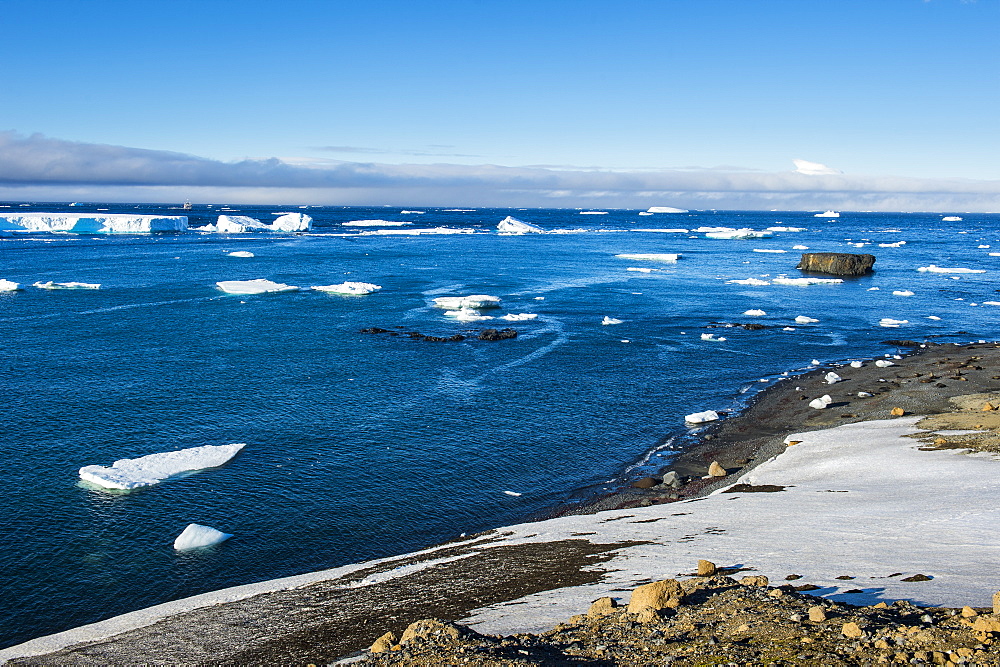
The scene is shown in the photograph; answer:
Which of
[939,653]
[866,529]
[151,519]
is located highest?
[939,653]

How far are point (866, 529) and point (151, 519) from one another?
48.2 feet

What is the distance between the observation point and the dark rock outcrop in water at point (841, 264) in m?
65.0

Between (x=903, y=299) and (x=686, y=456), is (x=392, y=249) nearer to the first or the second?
(x=903, y=299)

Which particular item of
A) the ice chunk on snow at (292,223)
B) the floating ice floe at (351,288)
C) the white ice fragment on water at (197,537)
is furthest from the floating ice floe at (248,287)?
the ice chunk on snow at (292,223)

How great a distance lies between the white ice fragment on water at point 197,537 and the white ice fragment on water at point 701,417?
1466 cm

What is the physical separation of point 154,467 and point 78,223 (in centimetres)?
10962

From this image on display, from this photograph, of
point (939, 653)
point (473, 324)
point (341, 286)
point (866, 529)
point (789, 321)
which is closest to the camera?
point (939, 653)

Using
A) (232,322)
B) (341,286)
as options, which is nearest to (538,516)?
(232,322)

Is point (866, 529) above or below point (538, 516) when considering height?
above

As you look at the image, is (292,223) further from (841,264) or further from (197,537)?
(197,537)

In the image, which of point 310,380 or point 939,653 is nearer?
point 939,653

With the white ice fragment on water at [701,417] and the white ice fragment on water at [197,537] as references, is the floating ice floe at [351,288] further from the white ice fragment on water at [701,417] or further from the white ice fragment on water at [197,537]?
the white ice fragment on water at [197,537]

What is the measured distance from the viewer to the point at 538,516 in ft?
53.1

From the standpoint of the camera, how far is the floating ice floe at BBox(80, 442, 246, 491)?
17.1 meters
